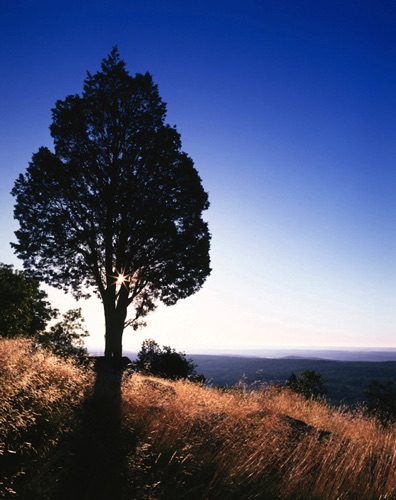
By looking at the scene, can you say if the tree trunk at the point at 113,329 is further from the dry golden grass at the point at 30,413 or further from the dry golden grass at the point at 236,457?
the dry golden grass at the point at 236,457

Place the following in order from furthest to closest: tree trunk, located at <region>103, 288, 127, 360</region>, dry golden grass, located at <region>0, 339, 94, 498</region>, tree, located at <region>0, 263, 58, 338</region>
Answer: tree, located at <region>0, 263, 58, 338</region>
tree trunk, located at <region>103, 288, 127, 360</region>
dry golden grass, located at <region>0, 339, 94, 498</region>

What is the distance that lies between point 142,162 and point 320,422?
39.4ft

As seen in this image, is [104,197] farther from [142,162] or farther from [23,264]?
[23,264]

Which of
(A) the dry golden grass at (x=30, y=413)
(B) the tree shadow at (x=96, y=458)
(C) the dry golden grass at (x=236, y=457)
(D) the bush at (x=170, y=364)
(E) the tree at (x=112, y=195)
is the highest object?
(E) the tree at (x=112, y=195)

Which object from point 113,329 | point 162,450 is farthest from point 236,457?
point 113,329

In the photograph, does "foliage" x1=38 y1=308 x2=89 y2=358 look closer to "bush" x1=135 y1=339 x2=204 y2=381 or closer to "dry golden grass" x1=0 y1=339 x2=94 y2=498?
"bush" x1=135 y1=339 x2=204 y2=381

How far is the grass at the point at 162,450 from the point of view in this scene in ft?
9.82

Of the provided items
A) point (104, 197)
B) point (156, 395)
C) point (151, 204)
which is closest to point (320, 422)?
point (156, 395)

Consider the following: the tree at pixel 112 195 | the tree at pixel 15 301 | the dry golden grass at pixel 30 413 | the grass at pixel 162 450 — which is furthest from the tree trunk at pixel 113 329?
the grass at pixel 162 450

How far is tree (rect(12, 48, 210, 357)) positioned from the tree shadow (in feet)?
28.9

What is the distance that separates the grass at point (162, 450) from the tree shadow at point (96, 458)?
2 cm

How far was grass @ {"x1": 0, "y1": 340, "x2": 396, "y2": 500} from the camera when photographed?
299 cm

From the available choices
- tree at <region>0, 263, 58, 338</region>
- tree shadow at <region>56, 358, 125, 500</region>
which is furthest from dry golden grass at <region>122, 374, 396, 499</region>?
tree at <region>0, 263, 58, 338</region>

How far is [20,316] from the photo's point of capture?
16.6 m
